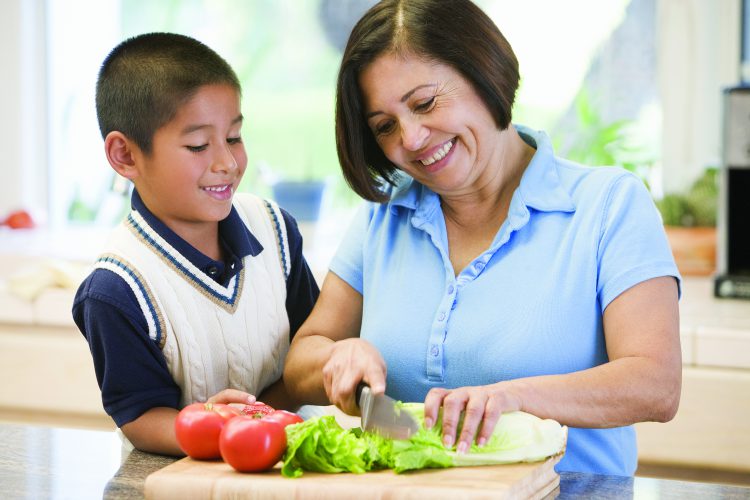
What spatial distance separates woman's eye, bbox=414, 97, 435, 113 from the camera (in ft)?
4.60

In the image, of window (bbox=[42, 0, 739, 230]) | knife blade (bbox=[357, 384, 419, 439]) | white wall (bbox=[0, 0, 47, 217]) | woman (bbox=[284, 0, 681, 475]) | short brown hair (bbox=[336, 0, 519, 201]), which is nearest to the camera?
knife blade (bbox=[357, 384, 419, 439])

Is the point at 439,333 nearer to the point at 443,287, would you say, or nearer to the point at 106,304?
the point at 443,287

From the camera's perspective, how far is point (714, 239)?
309 centimetres

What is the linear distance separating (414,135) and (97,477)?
2.03 ft

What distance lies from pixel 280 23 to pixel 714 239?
1.67 metres

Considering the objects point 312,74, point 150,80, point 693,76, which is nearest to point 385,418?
point 150,80

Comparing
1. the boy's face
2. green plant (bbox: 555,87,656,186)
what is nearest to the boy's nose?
the boy's face

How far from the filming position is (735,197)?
2703 mm

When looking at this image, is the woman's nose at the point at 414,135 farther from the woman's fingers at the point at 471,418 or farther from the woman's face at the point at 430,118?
the woman's fingers at the point at 471,418

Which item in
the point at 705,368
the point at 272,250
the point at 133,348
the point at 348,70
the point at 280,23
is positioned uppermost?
the point at 280,23

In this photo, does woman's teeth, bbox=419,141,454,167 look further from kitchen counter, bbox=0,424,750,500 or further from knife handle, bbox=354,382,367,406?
kitchen counter, bbox=0,424,750,500

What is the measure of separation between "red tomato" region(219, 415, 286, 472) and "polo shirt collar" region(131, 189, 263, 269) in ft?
1.22

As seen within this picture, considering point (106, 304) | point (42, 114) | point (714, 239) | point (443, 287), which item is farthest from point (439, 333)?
point (42, 114)

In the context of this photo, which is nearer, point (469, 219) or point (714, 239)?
point (469, 219)
